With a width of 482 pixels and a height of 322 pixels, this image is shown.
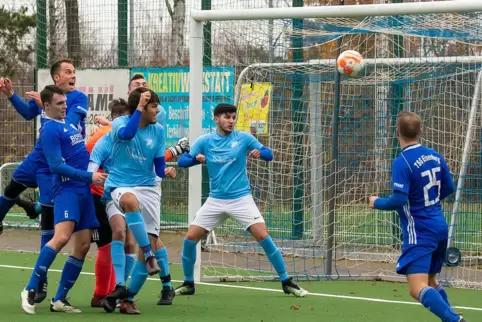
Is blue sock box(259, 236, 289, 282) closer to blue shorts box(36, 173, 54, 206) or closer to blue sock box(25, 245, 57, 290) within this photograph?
blue shorts box(36, 173, 54, 206)

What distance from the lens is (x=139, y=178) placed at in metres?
8.99

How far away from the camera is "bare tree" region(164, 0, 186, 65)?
15.7 meters

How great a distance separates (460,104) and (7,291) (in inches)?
223

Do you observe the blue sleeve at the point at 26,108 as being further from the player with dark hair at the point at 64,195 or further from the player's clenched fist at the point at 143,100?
the player's clenched fist at the point at 143,100

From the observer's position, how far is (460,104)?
1235 centimetres

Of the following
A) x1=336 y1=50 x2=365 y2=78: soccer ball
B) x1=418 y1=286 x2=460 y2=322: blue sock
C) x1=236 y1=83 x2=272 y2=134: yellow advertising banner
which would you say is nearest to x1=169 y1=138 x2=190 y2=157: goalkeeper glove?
x1=336 y1=50 x2=365 y2=78: soccer ball

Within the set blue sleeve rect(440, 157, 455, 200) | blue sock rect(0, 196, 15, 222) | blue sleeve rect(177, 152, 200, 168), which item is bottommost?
blue sock rect(0, 196, 15, 222)

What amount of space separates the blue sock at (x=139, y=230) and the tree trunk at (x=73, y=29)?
338 inches

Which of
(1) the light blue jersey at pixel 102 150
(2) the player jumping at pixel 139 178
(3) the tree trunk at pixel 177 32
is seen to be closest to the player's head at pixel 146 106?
(2) the player jumping at pixel 139 178

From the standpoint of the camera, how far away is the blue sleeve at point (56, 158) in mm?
8547

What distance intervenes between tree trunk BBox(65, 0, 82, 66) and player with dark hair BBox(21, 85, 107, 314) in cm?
809

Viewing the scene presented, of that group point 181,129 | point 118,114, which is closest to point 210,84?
point 181,129

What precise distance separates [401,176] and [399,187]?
81mm

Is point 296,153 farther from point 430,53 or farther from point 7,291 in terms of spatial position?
point 7,291
